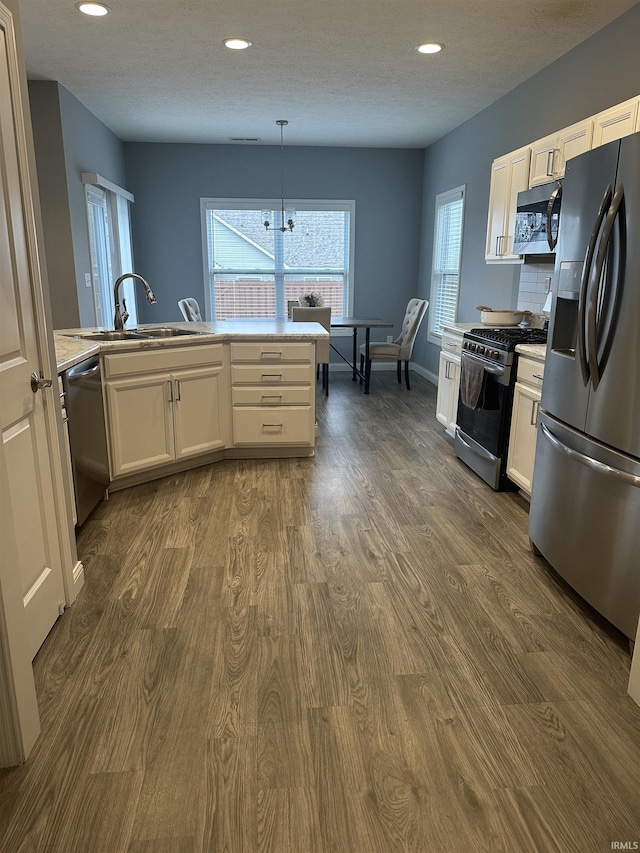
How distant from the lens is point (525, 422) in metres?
3.21

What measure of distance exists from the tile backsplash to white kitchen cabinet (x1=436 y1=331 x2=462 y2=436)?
63 centimetres

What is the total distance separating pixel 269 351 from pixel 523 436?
1676mm

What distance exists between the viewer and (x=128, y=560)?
267cm

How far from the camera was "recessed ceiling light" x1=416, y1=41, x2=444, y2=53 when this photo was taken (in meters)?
3.81

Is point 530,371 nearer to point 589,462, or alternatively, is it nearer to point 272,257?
point 589,462

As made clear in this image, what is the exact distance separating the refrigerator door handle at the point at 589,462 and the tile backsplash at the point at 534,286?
193cm

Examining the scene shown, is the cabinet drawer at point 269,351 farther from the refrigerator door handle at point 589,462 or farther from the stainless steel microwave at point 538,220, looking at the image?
the refrigerator door handle at point 589,462

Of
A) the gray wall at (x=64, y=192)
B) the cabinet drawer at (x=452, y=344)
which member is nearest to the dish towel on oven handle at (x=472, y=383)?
the cabinet drawer at (x=452, y=344)

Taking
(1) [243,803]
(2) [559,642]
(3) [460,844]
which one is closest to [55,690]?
(1) [243,803]

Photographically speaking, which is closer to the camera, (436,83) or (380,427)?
(436,83)

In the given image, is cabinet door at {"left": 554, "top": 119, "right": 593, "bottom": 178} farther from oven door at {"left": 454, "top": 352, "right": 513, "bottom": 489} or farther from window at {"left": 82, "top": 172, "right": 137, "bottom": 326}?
window at {"left": 82, "top": 172, "right": 137, "bottom": 326}

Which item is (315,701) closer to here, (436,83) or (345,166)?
(436,83)

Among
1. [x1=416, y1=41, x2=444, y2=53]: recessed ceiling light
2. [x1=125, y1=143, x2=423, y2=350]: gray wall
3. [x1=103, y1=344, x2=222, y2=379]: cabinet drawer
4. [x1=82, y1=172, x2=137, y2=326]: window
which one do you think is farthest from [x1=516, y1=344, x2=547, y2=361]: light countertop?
[x1=125, y1=143, x2=423, y2=350]: gray wall

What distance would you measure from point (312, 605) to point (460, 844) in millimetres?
1065
